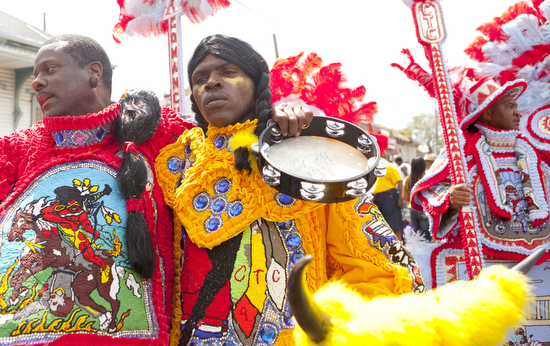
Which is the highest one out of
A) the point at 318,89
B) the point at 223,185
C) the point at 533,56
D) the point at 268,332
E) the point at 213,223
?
the point at 533,56

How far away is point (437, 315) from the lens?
0.85m

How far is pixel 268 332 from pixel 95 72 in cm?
126

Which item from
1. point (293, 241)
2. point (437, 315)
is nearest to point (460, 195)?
point (293, 241)

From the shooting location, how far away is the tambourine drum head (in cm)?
146

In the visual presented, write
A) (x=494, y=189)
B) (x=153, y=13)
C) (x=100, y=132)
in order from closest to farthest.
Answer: (x=100, y=132)
(x=153, y=13)
(x=494, y=189)

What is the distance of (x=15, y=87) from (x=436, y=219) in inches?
365

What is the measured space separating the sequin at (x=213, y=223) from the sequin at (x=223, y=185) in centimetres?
12

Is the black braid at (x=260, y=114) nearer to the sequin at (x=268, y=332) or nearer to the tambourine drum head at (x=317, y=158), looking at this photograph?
the tambourine drum head at (x=317, y=158)

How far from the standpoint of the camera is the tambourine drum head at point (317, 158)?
146 cm

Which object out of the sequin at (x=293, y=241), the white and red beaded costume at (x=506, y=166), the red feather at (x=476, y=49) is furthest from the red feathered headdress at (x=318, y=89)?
the red feather at (x=476, y=49)

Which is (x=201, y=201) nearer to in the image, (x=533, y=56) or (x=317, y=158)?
(x=317, y=158)

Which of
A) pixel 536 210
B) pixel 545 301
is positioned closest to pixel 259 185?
pixel 536 210

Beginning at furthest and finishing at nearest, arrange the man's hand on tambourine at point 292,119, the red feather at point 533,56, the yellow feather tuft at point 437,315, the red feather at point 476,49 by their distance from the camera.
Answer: the red feather at point 476,49, the red feather at point 533,56, the man's hand on tambourine at point 292,119, the yellow feather tuft at point 437,315

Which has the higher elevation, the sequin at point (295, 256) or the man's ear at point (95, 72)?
the man's ear at point (95, 72)
